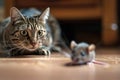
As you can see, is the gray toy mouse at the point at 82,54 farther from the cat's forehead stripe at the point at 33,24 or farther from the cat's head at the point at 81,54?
the cat's forehead stripe at the point at 33,24

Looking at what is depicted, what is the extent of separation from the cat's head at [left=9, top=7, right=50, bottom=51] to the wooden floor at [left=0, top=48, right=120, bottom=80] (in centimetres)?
7

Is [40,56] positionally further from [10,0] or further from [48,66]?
[10,0]

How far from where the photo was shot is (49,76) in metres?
1.23

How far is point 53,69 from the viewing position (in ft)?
4.50

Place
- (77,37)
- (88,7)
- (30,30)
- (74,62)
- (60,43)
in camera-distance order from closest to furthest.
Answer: (74,62)
(30,30)
(60,43)
(88,7)
(77,37)

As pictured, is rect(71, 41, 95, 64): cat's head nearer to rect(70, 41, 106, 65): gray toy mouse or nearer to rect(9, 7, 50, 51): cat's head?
rect(70, 41, 106, 65): gray toy mouse

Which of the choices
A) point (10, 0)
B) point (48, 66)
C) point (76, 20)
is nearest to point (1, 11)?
point (10, 0)

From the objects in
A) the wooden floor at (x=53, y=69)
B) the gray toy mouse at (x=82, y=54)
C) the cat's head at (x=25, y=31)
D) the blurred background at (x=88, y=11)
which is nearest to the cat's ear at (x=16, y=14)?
the cat's head at (x=25, y=31)

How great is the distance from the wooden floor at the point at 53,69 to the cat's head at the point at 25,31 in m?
0.07

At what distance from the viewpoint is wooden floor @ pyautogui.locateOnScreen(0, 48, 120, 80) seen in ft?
3.98

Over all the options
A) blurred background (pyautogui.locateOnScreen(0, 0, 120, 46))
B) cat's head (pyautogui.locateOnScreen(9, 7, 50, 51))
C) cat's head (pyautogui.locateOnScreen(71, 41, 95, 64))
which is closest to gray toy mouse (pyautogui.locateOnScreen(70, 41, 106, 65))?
cat's head (pyautogui.locateOnScreen(71, 41, 95, 64))

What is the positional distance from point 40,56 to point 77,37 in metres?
0.93

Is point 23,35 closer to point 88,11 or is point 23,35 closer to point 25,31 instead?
point 25,31

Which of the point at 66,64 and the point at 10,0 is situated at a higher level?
the point at 10,0
